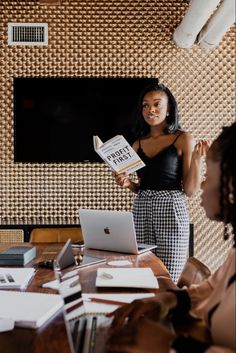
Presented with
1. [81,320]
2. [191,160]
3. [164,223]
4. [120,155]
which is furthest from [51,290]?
[191,160]

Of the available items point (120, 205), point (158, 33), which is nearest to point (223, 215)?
point (120, 205)

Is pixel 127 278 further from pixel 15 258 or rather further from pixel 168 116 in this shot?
pixel 168 116

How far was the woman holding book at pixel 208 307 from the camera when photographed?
3.11ft

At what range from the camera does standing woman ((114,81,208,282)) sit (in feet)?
9.79

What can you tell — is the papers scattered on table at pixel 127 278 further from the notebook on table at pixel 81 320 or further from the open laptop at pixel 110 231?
the open laptop at pixel 110 231

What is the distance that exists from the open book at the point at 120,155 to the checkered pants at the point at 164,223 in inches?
8.0

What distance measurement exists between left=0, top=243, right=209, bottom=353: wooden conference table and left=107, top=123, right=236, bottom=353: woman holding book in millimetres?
175

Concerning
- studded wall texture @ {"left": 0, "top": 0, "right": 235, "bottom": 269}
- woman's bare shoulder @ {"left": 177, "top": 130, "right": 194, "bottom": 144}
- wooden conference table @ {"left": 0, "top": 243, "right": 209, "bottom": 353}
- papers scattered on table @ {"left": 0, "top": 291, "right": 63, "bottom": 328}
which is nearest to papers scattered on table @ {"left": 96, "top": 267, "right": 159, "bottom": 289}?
wooden conference table @ {"left": 0, "top": 243, "right": 209, "bottom": 353}

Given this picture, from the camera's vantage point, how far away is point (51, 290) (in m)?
1.79

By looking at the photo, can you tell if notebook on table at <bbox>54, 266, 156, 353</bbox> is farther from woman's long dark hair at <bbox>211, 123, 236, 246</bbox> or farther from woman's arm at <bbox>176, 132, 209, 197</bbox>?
woman's arm at <bbox>176, 132, 209, 197</bbox>

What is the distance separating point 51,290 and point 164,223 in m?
1.33

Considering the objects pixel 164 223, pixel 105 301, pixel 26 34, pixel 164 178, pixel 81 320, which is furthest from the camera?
pixel 26 34

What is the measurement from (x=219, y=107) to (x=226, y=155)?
4.13m

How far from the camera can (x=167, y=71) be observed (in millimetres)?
5148
